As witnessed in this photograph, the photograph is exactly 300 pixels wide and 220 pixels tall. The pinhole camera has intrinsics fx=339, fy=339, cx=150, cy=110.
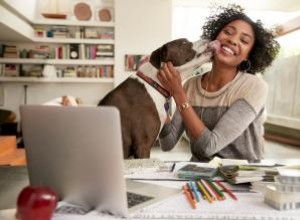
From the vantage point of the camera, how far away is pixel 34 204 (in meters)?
0.56

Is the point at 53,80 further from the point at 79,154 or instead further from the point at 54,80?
the point at 79,154

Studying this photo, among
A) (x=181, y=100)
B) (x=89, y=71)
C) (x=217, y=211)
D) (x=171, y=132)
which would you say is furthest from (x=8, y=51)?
(x=217, y=211)

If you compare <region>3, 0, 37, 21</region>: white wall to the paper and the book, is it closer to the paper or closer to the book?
the book

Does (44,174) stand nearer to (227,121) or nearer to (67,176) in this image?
(67,176)

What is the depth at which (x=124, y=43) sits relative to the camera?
524cm

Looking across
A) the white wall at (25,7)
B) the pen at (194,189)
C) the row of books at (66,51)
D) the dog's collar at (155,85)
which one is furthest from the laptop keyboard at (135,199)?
the row of books at (66,51)

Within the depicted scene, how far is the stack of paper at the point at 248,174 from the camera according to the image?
996 mm

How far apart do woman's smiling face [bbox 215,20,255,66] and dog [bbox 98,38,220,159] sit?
0.18ft

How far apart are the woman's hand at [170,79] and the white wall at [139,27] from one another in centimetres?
361

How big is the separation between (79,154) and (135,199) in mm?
243

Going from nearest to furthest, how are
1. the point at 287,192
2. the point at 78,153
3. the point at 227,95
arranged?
1. the point at 78,153
2. the point at 287,192
3. the point at 227,95

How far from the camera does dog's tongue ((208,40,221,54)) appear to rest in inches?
65.3

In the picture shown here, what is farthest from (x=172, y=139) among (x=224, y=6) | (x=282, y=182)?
(x=282, y=182)

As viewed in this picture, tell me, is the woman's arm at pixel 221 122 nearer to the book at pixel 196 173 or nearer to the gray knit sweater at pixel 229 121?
the gray knit sweater at pixel 229 121
